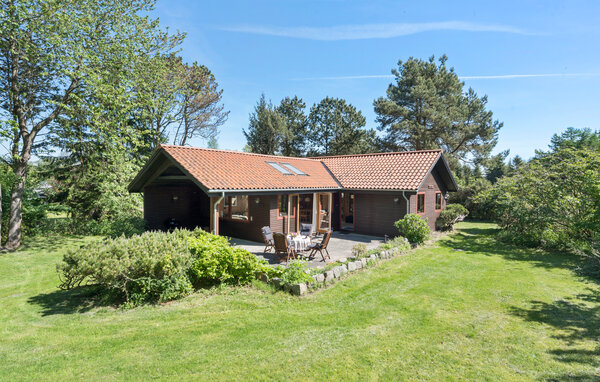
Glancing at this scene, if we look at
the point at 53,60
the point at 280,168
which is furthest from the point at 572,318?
the point at 53,60

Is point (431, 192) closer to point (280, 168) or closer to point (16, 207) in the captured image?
point (280, 168)

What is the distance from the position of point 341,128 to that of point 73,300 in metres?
33.4

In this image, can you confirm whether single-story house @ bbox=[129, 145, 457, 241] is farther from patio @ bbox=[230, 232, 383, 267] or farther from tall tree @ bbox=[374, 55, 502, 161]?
tall tree @ bbox=[374, 55, 502, 161]

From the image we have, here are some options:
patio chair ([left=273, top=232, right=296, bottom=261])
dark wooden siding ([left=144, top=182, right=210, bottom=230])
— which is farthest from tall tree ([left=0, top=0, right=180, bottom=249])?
patio chair ([left=273, top=232, right=296, bottom=261])

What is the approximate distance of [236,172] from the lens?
38.1ft

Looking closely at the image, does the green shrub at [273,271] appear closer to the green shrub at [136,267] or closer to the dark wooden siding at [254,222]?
the green shrub at [136,267]

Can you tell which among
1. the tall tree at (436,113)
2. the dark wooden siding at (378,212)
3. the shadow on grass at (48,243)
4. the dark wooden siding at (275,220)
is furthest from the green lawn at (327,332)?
the tall tree at (436,113)

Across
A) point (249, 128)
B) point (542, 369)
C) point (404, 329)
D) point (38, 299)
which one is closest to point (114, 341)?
point (38, 299)

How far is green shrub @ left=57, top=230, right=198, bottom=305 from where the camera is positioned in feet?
19.8

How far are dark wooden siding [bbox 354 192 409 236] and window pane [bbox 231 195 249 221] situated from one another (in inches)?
244

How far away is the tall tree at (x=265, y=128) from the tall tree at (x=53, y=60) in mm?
19363

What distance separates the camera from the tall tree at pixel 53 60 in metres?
12.2

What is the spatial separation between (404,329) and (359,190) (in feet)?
33.2

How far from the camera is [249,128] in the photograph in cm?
3628
